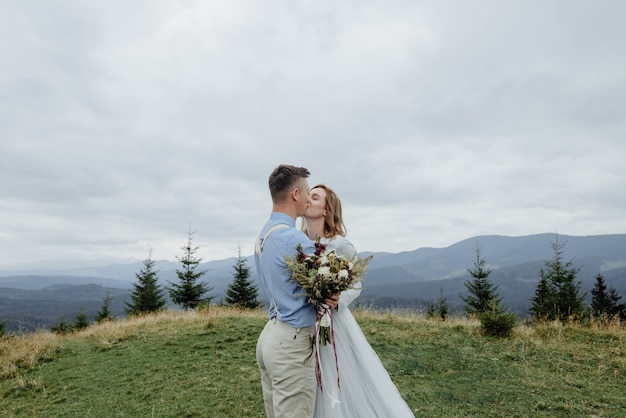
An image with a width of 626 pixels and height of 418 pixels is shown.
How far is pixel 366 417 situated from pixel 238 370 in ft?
16.9

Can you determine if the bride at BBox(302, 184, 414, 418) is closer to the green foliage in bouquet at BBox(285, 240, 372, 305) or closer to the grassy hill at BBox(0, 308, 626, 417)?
the green foliage in bouquet at BBox(285, 240, 372, 305)

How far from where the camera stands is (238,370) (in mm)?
7793

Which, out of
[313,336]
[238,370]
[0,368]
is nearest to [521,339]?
[238,370]

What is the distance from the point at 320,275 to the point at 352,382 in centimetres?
133

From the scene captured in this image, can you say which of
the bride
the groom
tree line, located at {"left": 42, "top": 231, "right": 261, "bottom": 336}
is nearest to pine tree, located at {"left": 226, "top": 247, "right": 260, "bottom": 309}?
tree line, located at {"left": 42, "top": 231, "right": 261, "bottom": 336}

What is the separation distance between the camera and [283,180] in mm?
3180

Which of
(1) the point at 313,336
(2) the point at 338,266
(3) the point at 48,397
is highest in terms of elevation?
(2) the point at 338,266

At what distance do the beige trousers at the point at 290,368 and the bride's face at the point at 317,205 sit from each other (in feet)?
5.60

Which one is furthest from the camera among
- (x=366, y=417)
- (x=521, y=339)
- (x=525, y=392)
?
(x=521, y=339)

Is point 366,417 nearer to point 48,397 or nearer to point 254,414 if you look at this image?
point 254,414

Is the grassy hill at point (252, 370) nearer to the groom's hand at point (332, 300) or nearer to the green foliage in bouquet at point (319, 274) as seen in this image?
the groom's hand at point (332, 300)

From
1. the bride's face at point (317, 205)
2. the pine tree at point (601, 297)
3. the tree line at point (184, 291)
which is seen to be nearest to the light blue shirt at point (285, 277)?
the bride's face at point (317, 205)

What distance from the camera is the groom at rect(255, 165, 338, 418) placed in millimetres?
2896

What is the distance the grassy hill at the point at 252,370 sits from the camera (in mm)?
6043
